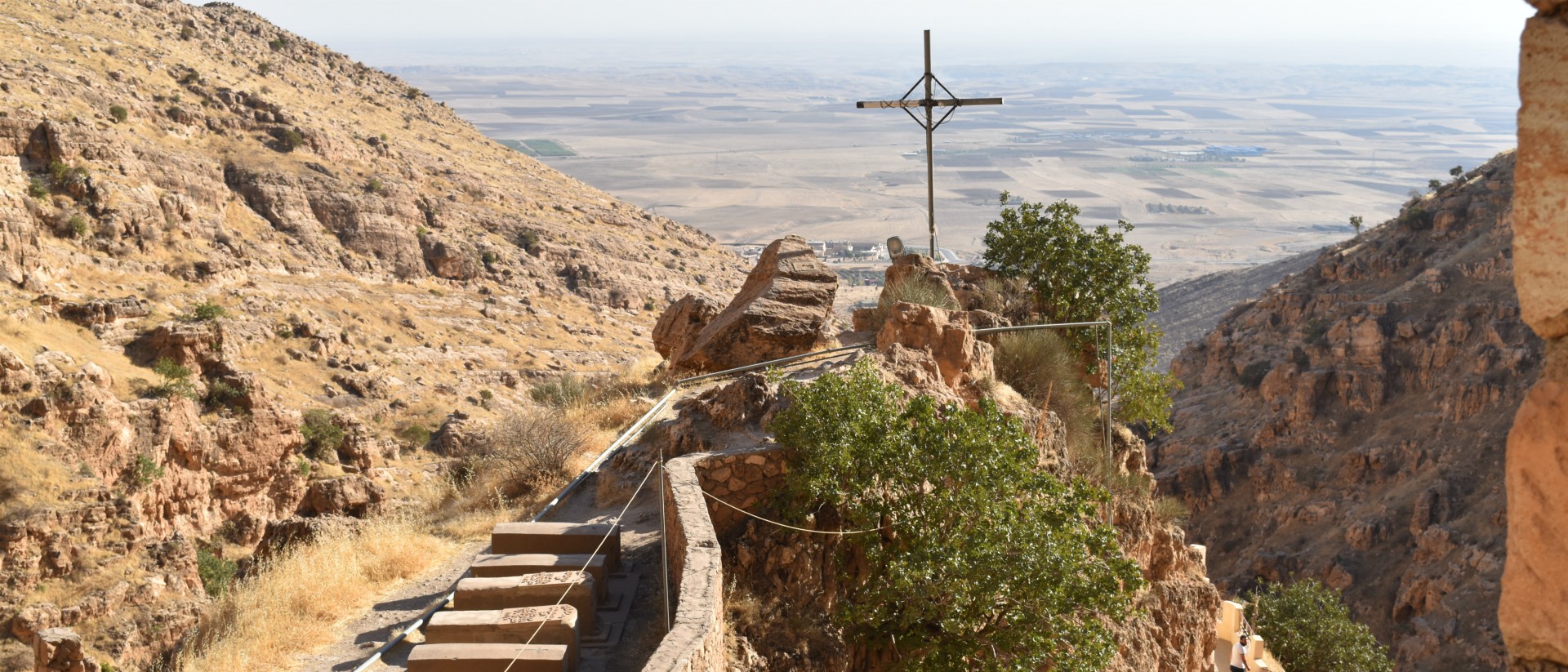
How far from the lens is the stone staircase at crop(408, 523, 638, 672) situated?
7938mm

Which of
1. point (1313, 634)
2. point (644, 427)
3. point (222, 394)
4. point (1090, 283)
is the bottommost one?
point (1313, 634)

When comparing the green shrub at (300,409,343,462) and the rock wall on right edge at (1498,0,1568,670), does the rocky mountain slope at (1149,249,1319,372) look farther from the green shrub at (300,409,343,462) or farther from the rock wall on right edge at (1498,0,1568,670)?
the rock wall on right edge at (1498,0,1568,670)

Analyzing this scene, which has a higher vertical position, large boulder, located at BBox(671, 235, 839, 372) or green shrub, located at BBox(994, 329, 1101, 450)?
large boulder, located at BBox(671, 235, 839, 372)

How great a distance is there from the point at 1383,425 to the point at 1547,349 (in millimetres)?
50568

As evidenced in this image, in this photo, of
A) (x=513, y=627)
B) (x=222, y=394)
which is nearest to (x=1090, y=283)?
(x=513, y=627)

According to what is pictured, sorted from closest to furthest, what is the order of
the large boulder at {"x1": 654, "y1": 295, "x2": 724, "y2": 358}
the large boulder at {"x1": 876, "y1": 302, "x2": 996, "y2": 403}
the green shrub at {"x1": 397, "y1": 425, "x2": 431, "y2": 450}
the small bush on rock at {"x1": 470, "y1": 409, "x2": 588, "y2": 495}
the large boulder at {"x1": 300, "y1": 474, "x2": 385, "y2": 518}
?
the large boulder at {"x1": 876, "y1": 302, "x2": 996, "y2": 403} → the small bush on rock at {"x1": 470, "y1": 409, "x2": 588, "y2": 495} → the large boulder at {"x1": 654, "y1": 295, "x2": 724, "y2": 358} → the large boulder at {"x1": 300, "y1": 474, "x2": 385, "y2": 518} → the green shrub at {"x1": 397, "y1": 425, "x2": 431, "y2": 450}

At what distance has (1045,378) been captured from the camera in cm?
1599

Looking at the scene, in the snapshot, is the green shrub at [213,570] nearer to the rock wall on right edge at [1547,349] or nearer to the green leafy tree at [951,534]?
the green leafy tree at [951,534]

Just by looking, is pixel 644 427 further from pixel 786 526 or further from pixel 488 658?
pixel 488 658

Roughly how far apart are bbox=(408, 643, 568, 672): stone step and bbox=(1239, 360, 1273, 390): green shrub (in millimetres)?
50414

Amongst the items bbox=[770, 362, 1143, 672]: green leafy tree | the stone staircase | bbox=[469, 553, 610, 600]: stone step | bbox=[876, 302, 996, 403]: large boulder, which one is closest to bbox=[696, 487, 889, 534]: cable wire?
bbox=[770, 362, 1143, 672]: green leafy tree

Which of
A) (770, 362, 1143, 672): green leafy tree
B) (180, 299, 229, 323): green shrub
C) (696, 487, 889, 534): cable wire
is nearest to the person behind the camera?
(770, 362, 1143, 672): green leafy tree

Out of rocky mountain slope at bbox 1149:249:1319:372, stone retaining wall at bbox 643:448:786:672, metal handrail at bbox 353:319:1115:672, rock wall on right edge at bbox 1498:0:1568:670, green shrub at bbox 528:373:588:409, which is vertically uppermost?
rock wall on right edge at bbox 1498:0:1568:670

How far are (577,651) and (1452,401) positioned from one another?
148 ft
